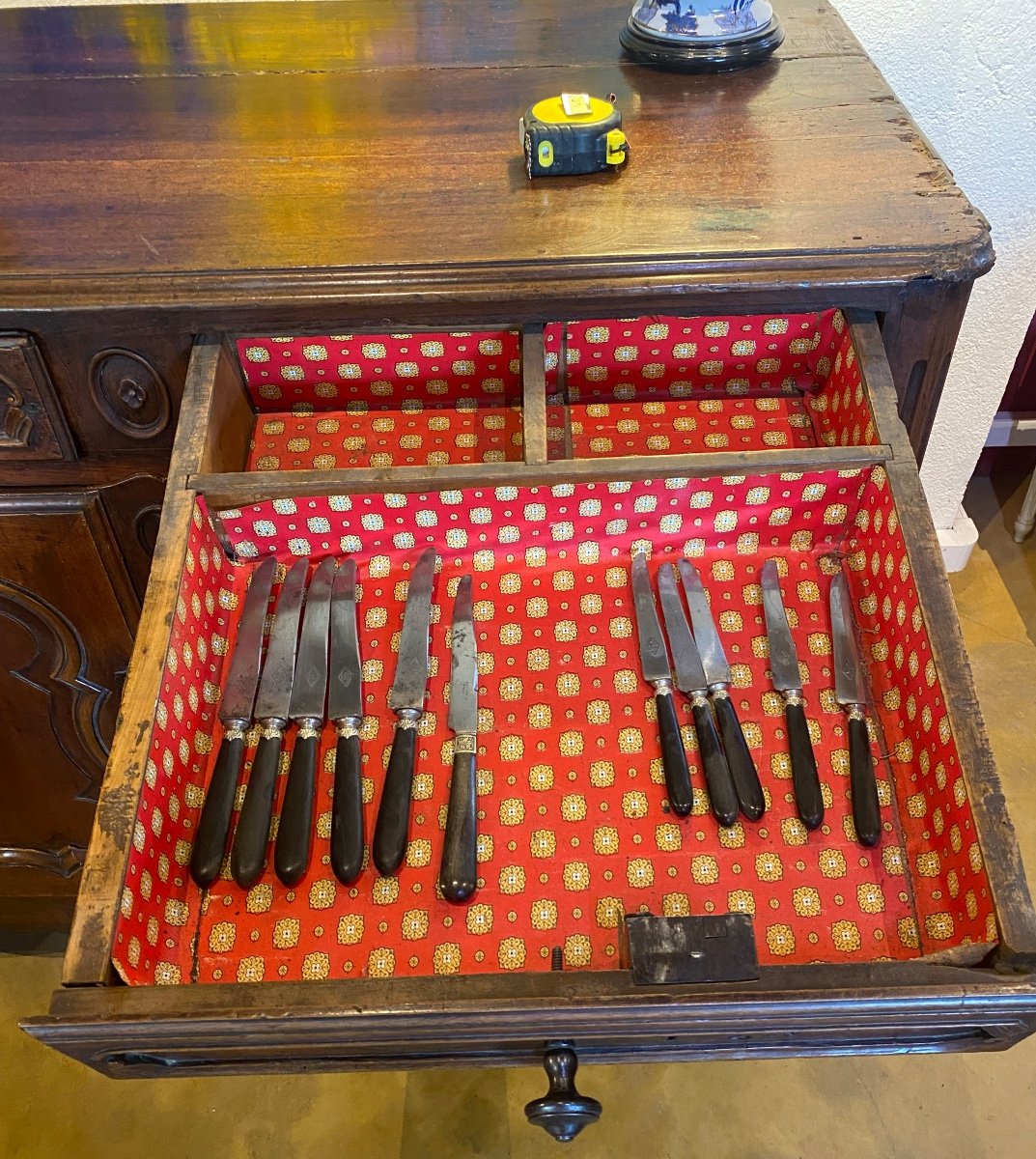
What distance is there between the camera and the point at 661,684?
0.86 m

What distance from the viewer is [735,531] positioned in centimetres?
97

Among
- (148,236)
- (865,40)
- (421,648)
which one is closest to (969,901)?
(421,648)

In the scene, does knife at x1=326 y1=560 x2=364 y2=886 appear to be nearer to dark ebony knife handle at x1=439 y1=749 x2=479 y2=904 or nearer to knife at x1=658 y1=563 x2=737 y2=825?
dark ebony knife handle at x1=439 y1=749 x2=479 y2=904

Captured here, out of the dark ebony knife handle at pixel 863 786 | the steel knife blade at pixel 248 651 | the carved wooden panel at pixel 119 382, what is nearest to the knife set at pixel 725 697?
the dark ebony knife handle at pixel 863 786

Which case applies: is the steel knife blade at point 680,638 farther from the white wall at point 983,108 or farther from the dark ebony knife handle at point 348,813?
the white wall at point 983,108

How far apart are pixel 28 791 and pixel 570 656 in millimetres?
1082

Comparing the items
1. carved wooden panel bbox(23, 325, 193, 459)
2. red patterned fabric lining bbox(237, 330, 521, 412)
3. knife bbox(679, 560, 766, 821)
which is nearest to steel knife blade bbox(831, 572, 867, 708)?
knife bbox(679, 560, 766, 821)

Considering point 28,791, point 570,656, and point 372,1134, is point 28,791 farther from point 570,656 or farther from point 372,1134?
point 570,656

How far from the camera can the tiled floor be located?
1.41m

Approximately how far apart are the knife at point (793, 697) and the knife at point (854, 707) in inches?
1.3

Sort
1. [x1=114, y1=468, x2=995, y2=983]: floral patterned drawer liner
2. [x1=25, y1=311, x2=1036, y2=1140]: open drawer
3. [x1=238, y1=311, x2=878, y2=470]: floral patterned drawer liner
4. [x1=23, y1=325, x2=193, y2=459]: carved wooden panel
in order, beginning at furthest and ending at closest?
1. [x1=238, y1=311, x2=878, y2=470]: floral patterned drawer liner
2. [x1=23, y1=325, x2=193, y2=459]: carved wooden panel
3. [x1=114, y1=468, x2=995, y2=983]: floral patterned drawer liner
4. [x1=25, y1=311, x2=1036, y2=1140]: open drawer

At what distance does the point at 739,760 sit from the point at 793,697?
9 centimetres

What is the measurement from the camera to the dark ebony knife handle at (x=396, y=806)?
76 centimetres

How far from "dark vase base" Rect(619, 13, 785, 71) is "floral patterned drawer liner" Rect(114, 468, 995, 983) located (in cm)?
63
